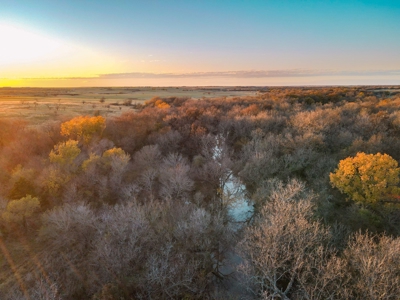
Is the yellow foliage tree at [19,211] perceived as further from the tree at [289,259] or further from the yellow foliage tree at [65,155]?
the tree at [289,259]

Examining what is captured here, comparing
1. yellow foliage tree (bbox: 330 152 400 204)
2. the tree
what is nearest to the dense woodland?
the tree

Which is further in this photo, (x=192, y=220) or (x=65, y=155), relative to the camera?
(x=65, y=155)

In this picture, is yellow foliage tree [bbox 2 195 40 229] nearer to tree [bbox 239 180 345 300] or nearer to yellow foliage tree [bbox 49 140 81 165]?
yellow foliage tree [bbox 49 140 81 165]

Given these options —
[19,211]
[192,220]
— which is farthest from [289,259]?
[19,211]

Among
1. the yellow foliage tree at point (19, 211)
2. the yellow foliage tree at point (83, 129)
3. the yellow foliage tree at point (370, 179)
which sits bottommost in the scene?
the yellow foliage tree at point (19, 211)

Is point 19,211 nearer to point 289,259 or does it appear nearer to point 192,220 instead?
point 192,220

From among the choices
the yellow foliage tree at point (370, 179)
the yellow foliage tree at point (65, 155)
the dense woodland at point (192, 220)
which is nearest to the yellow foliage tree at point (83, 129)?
the dense woodland at point (192, 220)
